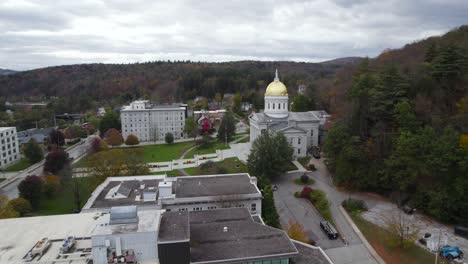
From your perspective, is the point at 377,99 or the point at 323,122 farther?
the point at 323,122

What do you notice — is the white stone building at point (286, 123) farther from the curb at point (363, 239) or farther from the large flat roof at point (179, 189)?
the large flat roof at point (179, 189)

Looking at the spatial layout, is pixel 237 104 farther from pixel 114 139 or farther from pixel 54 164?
pixel 54 164

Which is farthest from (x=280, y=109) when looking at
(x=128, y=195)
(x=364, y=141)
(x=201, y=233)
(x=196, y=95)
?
(x=196, y=95)

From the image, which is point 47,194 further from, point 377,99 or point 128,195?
point 377,99

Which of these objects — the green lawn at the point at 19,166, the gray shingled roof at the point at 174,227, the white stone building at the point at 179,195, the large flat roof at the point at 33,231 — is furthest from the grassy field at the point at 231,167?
the green lawn at the point at 19,166

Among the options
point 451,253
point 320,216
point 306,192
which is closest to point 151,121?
point 306,192

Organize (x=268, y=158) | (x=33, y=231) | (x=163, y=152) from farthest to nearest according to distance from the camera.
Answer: (x=163, y=152) → (x=268, y=158) → (x=33, y=231)

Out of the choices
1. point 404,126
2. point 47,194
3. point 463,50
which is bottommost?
point 47,194
